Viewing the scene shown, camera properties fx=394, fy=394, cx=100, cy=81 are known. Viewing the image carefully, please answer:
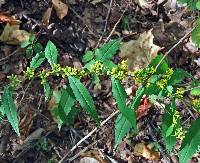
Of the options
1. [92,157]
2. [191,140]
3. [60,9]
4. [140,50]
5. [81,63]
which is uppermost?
[191,140]

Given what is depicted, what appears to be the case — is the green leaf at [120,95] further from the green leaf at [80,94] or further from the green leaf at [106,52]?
the green leaf at [106,52]

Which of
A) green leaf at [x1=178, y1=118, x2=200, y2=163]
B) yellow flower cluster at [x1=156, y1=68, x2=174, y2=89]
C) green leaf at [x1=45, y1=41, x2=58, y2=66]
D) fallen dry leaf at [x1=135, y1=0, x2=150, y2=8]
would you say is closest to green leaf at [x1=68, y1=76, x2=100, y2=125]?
green leaf at [x1=45, y1=41, x2=58, y2=66]

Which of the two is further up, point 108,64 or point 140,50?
point 108,64

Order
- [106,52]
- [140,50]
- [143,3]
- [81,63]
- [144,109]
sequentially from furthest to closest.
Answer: [143,3]
[140,50]
[81,63]
[144,109]
[106,52]

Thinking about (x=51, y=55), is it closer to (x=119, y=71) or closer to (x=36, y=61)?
(x=36, y=61)

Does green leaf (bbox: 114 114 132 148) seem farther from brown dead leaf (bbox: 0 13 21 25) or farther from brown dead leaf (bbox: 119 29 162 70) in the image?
brown dead leaf (bbox: 0 13 21 25)

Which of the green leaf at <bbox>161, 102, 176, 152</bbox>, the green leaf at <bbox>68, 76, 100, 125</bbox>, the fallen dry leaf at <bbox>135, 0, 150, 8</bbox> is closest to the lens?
the green leaf at <bbox>68, 76, 100, 125</bbox>

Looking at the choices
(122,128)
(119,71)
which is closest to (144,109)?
(122,128)

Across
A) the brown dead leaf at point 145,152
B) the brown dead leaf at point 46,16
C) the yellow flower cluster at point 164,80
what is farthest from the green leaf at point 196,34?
the brown dead leaf at point 46,16
